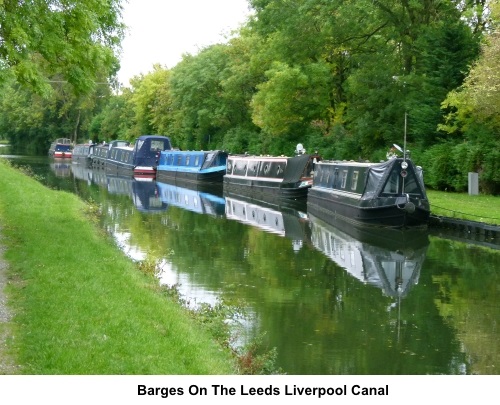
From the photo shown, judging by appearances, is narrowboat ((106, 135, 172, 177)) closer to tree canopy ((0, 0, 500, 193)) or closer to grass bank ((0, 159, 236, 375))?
tree canopy ((0, 0, 500, 193))

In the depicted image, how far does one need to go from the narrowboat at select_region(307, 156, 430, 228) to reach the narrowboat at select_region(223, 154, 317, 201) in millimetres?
7833

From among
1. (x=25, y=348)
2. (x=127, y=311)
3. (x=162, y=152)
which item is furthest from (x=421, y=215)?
(x=162, y=152)

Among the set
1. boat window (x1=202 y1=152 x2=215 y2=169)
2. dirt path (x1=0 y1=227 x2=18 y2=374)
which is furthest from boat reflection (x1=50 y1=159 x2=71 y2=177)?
dirt path (x1=0 y1=227 x2=18 y2=374)

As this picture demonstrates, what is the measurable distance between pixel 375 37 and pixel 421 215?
1540cm

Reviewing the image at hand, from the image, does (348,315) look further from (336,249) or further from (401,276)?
(336,249)

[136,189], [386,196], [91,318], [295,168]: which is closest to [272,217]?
[386,196]

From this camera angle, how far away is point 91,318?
8.98 metres

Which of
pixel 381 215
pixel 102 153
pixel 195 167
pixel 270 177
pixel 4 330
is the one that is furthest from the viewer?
pixel 102 153

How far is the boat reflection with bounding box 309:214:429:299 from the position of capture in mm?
15836

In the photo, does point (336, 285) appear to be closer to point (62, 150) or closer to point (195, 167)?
point (195, 167)

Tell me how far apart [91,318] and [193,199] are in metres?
27.3

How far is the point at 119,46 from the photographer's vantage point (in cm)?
1577

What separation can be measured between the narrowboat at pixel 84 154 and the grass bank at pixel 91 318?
54.5 m

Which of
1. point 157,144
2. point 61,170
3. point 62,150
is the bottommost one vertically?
point 61,170
